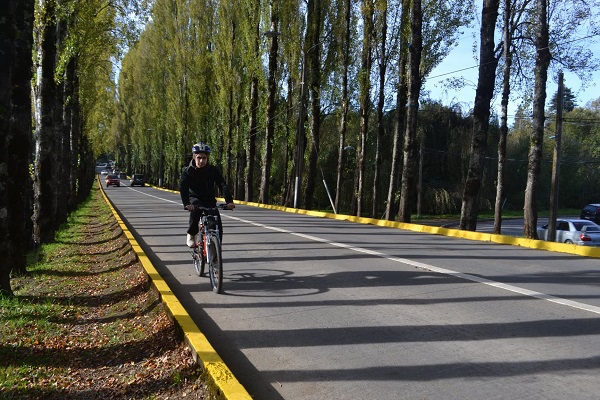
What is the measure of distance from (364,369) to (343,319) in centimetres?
145

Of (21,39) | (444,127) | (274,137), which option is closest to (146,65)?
(274,137)

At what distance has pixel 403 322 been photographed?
5.54m

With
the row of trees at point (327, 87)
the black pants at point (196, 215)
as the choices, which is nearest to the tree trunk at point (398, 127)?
the row of trees at point (327, 87)

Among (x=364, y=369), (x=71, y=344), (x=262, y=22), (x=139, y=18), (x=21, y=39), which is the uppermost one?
(x=262, y=22)

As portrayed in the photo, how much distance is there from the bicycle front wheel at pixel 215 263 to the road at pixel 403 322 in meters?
0.17

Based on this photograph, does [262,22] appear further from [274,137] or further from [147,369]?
[147,369]

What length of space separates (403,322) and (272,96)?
30.5 meters

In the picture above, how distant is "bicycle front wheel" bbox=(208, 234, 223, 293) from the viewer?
7.05 metres

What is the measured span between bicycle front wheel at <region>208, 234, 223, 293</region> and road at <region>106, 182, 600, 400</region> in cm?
17

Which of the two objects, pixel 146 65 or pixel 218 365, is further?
pixel 146 65

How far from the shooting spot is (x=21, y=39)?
835 cm

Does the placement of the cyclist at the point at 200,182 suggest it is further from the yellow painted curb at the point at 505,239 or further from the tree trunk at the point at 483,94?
the tree trunk at the point at 483,94

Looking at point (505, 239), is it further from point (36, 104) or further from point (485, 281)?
point (36, 104)

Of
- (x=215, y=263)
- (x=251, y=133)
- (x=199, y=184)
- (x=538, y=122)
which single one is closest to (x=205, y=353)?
(x=215, y=263)
